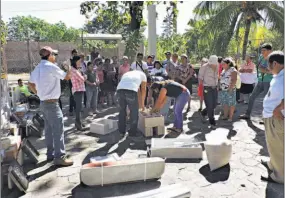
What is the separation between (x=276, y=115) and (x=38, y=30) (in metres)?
38.2

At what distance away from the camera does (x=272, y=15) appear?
14664 millimetres

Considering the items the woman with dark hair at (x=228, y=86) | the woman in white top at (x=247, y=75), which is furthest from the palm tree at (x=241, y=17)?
the woman with dark hair at (x=228, y=86)

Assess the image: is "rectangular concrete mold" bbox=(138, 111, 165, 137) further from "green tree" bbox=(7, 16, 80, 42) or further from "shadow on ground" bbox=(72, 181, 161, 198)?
"green tree" bbox=(7, 16, 80, 42)

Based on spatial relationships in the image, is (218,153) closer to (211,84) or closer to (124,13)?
(211,84)

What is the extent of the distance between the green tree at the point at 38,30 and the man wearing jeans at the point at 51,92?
31.9 m

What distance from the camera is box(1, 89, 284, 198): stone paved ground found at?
3.87 meters

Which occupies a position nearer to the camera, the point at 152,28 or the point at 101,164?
the point at 101,164

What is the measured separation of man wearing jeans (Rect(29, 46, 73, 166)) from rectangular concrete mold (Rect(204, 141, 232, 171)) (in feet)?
7.15

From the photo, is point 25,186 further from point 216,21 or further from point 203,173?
point 216,21

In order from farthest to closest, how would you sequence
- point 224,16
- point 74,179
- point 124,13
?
point 224,16
point 124,13
point 74,179

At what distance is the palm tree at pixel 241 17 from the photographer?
578 inches

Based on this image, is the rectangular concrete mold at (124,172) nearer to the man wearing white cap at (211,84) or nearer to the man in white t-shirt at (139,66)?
the man wearing white cap at (211,84)

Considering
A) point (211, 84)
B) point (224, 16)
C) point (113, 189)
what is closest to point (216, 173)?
point (113, 189)

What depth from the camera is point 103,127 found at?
6402 mm
